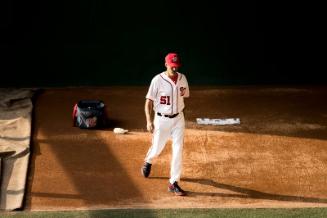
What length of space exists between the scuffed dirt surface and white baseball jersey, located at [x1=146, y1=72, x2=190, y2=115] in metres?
1.08

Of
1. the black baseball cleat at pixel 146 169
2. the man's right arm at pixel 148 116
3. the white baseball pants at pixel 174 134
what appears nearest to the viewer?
the man's right arm at pixel 148 116

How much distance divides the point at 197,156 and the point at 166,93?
1719mm

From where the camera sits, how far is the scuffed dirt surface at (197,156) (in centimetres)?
796

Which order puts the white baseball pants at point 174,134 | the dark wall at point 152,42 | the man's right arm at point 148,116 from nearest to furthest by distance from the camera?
the man's right arm at point 148,116 → the white baseball pants at point 174,134 → the dark wall at point 152,42

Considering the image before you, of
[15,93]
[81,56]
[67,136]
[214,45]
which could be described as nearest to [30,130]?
[67,136]

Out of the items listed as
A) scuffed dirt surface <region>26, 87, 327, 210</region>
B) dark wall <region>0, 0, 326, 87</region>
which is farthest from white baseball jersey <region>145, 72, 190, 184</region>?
dark wall <region>0, 0, 326, 87</region>

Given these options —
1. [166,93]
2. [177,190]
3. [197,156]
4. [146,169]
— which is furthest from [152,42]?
[177,190]

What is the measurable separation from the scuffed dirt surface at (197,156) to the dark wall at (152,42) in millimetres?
698

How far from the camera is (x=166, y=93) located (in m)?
7.89

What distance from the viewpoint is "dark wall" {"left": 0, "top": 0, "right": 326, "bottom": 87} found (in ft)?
41.4

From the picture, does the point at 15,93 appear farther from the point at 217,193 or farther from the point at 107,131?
the point at 217,193

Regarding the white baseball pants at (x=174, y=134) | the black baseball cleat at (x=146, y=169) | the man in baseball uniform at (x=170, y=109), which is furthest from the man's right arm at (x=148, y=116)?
the black baseball cleat at (x=146, y=169)

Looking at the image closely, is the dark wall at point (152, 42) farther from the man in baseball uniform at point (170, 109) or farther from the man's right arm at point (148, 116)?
the man's right arm at point (148, 116)

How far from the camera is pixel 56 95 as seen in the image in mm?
12391
